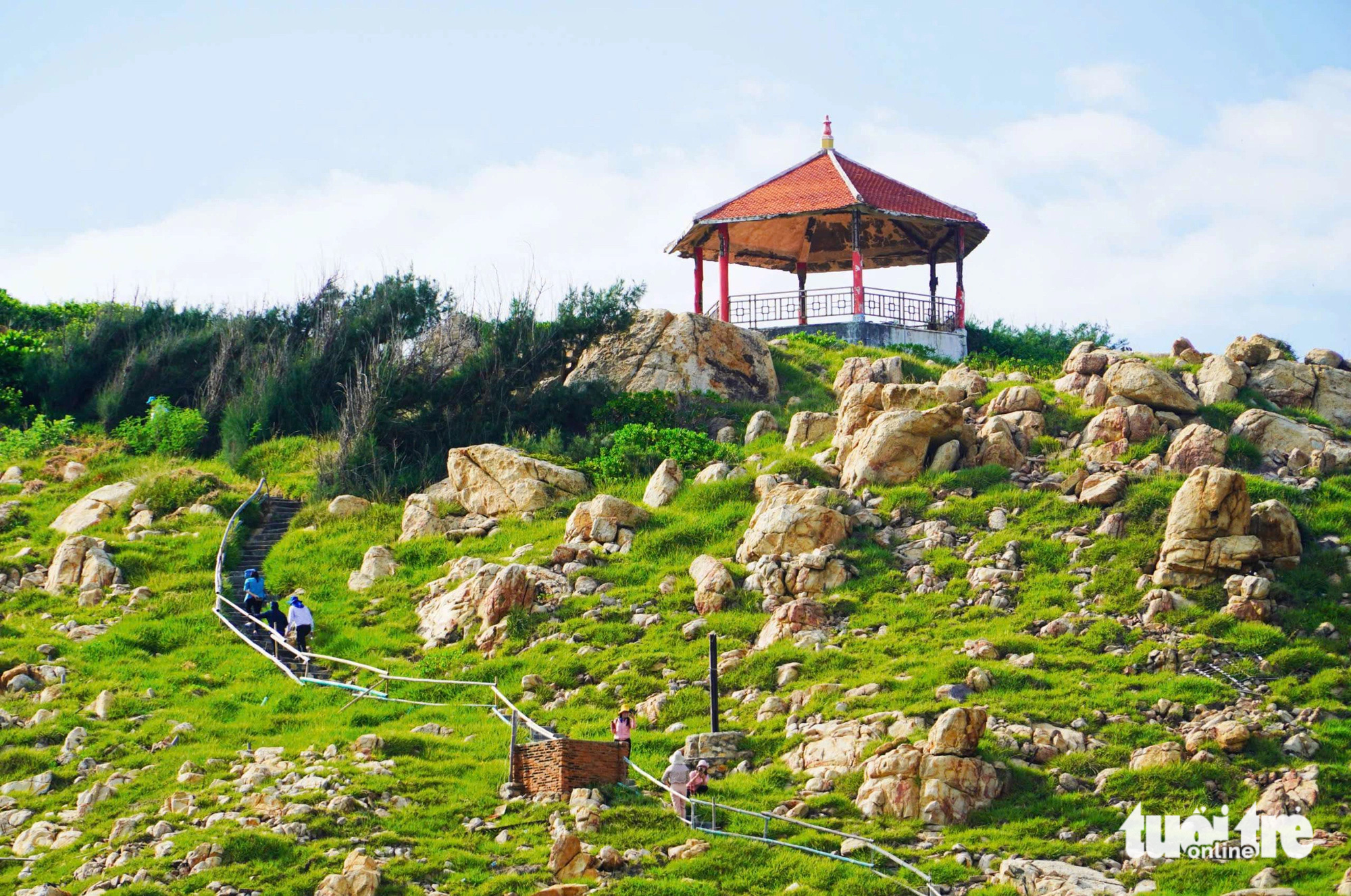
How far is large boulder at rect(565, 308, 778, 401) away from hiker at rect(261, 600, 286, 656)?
1087 cm

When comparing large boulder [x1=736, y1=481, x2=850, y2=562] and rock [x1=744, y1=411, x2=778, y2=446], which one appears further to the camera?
rock [x1=744, y1=411, x2=778, y2=446]

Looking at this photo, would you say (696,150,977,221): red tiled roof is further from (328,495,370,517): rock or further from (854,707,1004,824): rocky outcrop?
(854,707,1004,824): rocky outcrop

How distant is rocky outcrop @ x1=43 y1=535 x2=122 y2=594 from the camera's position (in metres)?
25.2

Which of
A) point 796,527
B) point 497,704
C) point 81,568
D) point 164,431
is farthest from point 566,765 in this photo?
point 164,431

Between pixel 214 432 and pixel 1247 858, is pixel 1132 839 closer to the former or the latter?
pixel 1247 858

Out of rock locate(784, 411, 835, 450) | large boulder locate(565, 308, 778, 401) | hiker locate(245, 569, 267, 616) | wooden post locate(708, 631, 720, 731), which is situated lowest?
wooden post locate(708, 631, 720, 731)

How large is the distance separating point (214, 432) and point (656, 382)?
10.4 meters

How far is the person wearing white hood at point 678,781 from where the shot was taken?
15953 millimetres

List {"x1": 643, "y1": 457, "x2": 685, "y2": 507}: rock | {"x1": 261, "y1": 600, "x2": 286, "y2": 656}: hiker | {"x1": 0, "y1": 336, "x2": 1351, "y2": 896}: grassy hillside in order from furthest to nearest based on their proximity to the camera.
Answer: {"x1": 643, "y1": 457, "x2": 685, "y2": 507}: rock, {"x1": 261, "y1": 600, "x2": 286, "y2": 656}: hiker, {"x1": 0, "y1": 336, "x2": 1351, "y2": 896}: grassy hillside

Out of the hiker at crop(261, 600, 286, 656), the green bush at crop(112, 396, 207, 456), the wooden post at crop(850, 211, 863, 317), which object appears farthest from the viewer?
the wooden post at crop(850, 211, 863, 317)

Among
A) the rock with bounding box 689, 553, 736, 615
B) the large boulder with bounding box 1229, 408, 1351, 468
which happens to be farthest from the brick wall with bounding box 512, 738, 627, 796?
the large boulder with bounding box 1229, 408, 1351, 468

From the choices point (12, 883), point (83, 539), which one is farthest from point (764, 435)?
point (12, 883)

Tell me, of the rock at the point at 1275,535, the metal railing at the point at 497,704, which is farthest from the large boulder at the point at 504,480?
the rock at the point at 1275,535

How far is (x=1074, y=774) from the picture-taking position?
16344 mm
